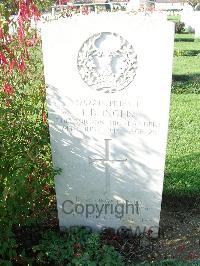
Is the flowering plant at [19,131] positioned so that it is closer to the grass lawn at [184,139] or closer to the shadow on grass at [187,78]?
the grass lawn at [184,139]


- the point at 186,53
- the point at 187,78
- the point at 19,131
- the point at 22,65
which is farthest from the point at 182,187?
the point at 186,53

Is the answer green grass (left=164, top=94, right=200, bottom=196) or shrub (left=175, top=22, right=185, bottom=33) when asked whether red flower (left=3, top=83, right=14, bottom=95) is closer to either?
green grass (left=164, top=94, right=200, bottom=196)

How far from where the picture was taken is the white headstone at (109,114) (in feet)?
10.8

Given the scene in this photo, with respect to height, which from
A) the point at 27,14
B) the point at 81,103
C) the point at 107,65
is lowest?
the point at 81,103

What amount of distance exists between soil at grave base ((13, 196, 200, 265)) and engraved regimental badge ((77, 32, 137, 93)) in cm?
133

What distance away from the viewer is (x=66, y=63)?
340cm

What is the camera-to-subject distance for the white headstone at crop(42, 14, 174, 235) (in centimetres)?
331

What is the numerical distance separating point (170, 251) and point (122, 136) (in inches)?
42.4

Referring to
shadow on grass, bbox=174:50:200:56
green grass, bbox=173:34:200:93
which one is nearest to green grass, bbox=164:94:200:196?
green grass, bbox=173:34:200:93

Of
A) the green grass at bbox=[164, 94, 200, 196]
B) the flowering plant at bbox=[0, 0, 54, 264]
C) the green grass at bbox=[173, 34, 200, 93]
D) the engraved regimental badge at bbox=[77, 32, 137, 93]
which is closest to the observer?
the flowering plant at bbox=[0, 0, 54, 264]

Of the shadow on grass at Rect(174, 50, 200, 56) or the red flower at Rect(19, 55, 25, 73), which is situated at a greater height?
the red flower at Rect(19, 55, 25, 73)

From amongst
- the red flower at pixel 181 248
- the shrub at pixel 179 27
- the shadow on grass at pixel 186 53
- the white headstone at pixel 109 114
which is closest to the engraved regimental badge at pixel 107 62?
the white headstone at pixel 109 114

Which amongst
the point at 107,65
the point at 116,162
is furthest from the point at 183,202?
the point at 107,65

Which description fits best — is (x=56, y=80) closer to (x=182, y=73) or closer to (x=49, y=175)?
(x=49, y=175)
